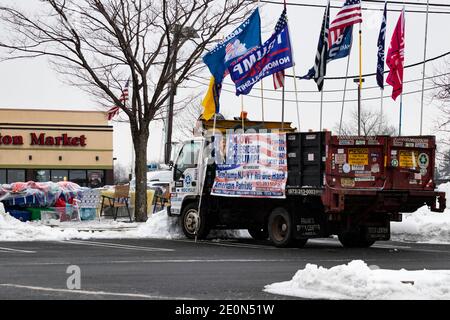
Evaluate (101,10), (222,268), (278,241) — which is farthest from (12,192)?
(222,268)

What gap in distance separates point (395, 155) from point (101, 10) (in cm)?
1169

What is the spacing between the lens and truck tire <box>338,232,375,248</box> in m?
19.1

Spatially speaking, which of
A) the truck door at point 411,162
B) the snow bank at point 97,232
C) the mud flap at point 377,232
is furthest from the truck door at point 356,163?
the snow bank at point 97,232

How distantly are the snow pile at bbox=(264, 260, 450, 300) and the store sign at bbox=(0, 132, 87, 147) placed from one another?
146ft

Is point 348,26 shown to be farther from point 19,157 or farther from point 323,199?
point 19,157

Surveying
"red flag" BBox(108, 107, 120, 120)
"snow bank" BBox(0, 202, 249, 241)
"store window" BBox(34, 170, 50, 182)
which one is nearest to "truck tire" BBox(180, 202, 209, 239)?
"snow bank" BBox(0, 202, 249, 241)

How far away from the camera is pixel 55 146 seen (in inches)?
2115

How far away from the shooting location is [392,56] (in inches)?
933

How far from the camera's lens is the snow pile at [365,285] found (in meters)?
9.10

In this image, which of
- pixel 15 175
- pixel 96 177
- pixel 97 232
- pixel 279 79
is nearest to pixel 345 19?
pixel 279 79

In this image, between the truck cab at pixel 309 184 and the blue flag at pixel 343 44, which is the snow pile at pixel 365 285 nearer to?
the truck cab at pixel 309 184

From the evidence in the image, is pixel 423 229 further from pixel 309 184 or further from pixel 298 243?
pixel 309 184

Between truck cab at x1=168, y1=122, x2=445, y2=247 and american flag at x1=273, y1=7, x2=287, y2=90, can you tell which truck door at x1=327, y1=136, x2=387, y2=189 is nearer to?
truck cab at x1=168, y1=122, x2=445, y2=247

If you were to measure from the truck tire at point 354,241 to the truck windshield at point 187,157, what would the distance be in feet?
13.5
